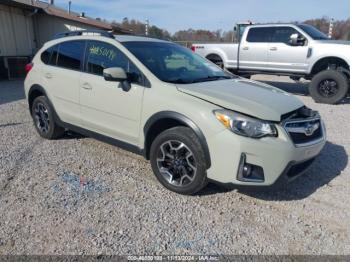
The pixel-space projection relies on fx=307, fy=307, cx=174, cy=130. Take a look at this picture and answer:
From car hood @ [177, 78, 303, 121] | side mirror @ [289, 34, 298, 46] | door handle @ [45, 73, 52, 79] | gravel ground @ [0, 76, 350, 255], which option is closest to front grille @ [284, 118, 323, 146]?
car hood @ [177, 78, 303, 121]

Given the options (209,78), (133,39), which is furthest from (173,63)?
(133,39)

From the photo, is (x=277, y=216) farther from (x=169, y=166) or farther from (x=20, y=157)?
(x=20, y=157)

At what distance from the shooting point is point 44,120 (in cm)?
523

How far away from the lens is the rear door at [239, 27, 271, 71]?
9.97 meters

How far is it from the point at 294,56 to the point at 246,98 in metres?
6.94

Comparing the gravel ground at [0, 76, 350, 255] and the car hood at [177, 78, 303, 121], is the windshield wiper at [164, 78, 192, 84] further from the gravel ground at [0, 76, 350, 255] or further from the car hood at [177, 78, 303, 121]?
the gravel ground at [0, 76, 350, 255]

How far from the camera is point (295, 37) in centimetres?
904

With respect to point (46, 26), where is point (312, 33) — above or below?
above

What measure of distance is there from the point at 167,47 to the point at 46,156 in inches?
94.4

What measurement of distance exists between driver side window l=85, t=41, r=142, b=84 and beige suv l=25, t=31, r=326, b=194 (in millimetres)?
13

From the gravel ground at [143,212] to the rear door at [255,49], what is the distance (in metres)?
6.10

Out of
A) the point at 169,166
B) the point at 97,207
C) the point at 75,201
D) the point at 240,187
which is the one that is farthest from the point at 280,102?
the point at 75,201

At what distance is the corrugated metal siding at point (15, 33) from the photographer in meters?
13.6

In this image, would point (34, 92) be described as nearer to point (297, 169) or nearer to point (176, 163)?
point (176, 163)
